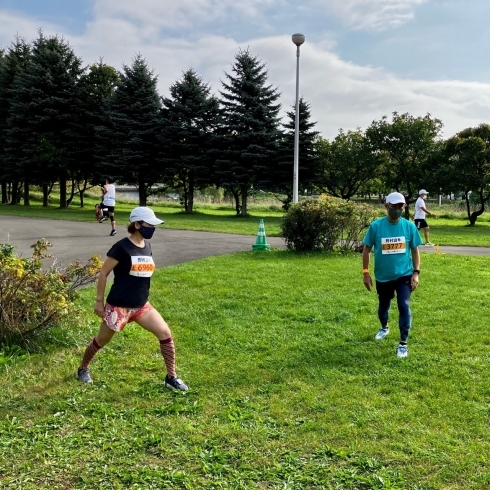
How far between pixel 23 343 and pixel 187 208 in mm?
28038

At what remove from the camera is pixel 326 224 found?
11.8 metres

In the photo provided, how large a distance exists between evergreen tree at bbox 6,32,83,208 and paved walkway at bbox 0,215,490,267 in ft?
49.4

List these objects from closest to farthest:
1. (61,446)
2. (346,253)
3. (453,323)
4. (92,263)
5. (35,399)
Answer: (61,446) → (35,399) → (92,263) → (453,323) → (346,253)

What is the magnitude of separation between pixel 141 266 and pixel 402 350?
2.78 metres

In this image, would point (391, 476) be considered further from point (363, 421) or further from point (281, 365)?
Result: point (281, 365)

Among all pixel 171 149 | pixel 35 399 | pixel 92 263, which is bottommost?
pixel 35 399

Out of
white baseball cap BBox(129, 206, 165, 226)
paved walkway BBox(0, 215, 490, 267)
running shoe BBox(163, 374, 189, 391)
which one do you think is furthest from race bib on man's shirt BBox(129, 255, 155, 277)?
paved walkway BBox(0, 215, 490, 267)

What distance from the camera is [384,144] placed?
31578 millimetres

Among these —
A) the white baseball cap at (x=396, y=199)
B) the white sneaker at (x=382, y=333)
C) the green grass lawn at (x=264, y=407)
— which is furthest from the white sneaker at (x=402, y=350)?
the white baseball cap at (x=396, y=199)

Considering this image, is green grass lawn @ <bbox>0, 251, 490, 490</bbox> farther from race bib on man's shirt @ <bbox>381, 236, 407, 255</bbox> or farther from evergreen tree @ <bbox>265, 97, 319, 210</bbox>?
evergreen tree @ <bbox>265, 97, 319, 210</bbox>

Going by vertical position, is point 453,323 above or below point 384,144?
below

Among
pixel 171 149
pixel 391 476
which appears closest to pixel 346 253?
pixel 391 476

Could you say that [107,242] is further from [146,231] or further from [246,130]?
[246,130]

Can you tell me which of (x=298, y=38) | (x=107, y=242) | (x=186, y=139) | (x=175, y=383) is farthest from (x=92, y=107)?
(x=175, y=383)
